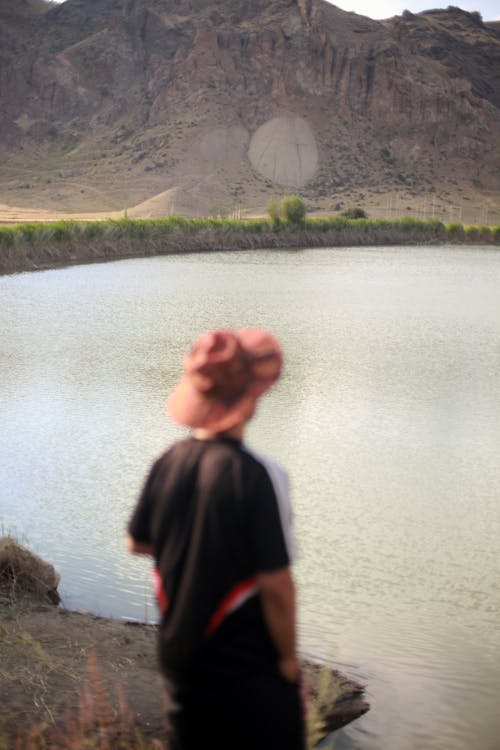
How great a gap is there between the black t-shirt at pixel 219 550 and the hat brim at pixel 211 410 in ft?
0.16

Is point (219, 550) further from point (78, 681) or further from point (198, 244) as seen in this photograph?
point (198, 244)

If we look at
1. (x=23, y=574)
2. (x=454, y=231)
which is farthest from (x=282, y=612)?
(x=454, y=231)

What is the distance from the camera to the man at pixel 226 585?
83.6 inches

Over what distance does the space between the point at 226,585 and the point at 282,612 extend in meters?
0.13

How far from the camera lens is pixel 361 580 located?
21.1ft

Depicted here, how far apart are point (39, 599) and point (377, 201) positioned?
8005cm

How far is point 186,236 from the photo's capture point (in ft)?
147

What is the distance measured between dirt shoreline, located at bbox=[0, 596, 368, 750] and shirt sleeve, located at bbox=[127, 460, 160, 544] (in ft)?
2.63

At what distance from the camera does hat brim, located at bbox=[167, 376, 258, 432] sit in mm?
2236

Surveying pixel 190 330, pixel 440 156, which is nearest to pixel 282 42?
pixel 440 156

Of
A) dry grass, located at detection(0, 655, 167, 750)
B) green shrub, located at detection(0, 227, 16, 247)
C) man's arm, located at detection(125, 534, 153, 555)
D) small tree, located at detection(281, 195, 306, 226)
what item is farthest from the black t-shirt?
small tree, located at detection(281, 195, 306, 226)

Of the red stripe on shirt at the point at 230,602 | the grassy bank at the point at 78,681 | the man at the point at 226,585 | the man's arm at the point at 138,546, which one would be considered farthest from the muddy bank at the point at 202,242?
the red stripe on shirt at the point at 230,602

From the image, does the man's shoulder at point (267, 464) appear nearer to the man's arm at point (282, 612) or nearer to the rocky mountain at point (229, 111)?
the man's arm at point (282, 612)

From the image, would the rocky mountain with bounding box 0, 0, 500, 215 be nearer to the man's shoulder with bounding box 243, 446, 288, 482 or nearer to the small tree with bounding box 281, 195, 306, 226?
the small tree with bounding box 281, 195, 306, 226
